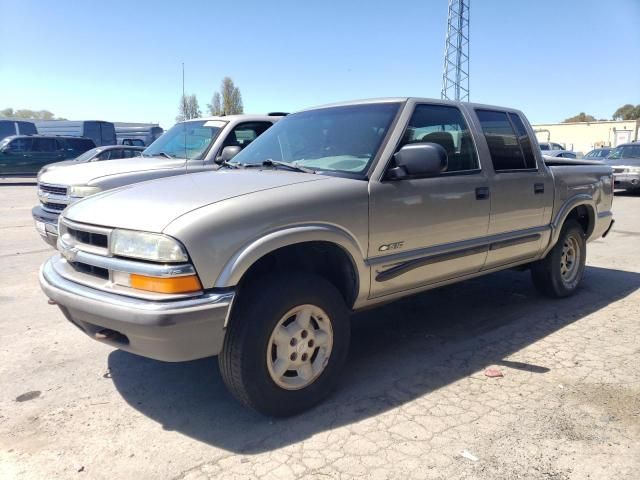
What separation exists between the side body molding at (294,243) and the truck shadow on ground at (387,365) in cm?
68

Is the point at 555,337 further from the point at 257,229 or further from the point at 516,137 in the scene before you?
the point at 257,229

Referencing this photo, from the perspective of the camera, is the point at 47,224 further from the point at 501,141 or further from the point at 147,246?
the point at 501,141

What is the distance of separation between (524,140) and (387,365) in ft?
8.37

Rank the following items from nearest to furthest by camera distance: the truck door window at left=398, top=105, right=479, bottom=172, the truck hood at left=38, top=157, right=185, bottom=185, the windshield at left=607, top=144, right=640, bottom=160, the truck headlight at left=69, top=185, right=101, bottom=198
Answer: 1. the truck door window at left=398, top=105, right=479, bottom=172
2. the truck headlight at left=69, top=185, right=101, bottom=198
3. the truck hood at left=38, top=157, right=185, bottom=185
4. the windshield at left=607, top=144, right=640, bottom=160

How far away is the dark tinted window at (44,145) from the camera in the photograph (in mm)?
21078

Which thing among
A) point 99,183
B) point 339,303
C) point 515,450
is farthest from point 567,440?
point 99,183

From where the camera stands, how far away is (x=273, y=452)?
2768 millimetres

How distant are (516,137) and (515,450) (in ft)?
9.79

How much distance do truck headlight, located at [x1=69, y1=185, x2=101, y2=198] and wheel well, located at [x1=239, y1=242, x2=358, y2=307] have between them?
358 centimetres

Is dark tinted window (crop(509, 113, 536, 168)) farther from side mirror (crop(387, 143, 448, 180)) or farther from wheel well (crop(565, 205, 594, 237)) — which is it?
side mirror (crop(387, 143, 448, 180))

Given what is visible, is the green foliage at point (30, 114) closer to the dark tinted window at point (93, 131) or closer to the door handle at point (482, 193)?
the dark tinted window at point (93, 131)

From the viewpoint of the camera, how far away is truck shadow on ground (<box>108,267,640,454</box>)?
10.0 ft

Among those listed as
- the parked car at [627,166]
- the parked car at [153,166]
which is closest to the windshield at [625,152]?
the parked car at [627,166]

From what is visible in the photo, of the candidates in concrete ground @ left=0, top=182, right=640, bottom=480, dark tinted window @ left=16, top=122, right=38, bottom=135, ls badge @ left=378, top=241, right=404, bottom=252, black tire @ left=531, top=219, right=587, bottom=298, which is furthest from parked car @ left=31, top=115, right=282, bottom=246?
dark tinted window @ left=16, top=122, right=38, bottom=135
